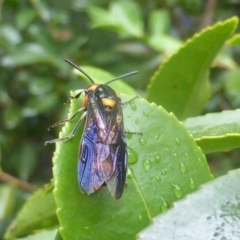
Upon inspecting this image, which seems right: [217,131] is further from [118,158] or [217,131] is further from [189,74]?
[189,74]

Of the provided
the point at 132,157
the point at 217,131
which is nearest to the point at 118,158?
the point at 132,157

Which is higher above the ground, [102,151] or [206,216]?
[102,151]

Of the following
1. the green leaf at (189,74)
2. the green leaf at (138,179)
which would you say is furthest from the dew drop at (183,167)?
the green leaf at (189,74)

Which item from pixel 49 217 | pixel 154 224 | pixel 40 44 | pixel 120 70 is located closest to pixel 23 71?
pixel 40 44

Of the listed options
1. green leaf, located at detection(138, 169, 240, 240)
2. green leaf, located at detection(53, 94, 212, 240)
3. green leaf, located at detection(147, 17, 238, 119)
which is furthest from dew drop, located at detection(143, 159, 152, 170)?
green leaf, located at detection(147, 17, 238, 119)

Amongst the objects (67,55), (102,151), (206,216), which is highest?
(67,55)

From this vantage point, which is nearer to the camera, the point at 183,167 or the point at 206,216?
the point at 206,216
